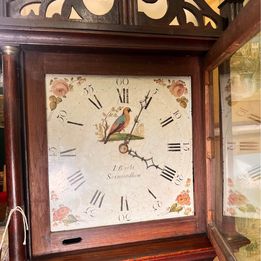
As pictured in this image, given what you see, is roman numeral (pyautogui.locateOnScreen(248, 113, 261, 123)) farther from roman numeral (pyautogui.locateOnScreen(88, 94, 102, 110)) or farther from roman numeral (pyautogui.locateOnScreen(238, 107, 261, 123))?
roman numeral (pyautogui.locateOnScreen(88, 94, 102, 110))

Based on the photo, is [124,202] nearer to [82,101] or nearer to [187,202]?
[187,202]

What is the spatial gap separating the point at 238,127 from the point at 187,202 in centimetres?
27

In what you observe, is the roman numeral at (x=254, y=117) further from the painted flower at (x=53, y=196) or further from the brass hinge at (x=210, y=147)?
the painted flower at (x=53, y=196)

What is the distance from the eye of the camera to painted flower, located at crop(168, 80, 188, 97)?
0.86 metres

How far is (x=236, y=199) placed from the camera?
0.75 meters

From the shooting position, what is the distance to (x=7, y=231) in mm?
705

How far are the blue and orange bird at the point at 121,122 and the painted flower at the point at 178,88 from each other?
5.6 inches

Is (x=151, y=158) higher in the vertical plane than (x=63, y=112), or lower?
lower

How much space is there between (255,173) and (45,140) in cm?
51

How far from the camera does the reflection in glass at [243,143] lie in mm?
622

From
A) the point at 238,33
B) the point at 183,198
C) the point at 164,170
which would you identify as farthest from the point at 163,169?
the point at 238,33

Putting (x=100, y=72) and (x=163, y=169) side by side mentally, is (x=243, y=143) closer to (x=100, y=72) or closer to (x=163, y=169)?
(x=163, y=169)

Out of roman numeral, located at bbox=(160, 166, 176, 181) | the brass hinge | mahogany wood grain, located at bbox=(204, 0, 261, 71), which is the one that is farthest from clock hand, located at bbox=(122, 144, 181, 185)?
mahogany wood grain, located at bbox=(204, 0, 261, 71)

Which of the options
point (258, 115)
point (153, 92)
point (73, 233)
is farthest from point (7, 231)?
point (258, 115)
